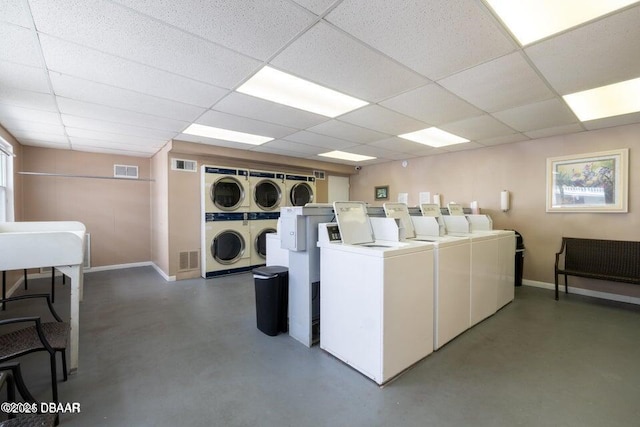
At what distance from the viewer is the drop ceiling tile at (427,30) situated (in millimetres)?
1583

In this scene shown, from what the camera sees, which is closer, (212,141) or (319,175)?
(212,141)

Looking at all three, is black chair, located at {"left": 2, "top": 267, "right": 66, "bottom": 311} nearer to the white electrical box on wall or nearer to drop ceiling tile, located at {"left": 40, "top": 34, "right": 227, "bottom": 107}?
drop ceiling tile, located at {"left": 40, "top": 34, "right": 227, "bottom": 107}

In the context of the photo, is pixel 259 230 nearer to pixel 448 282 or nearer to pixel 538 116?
pixel 448 282

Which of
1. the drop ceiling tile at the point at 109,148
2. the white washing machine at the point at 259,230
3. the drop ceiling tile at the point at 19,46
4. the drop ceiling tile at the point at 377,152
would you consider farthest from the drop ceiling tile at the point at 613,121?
the drop ceiling tile at the point at 109,148

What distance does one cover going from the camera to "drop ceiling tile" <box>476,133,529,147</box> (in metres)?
4.28

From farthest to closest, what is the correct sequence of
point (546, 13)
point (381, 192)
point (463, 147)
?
point (381, 192), point (463, 147), point (546, 13)

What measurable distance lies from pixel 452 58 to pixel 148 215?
629 centimetres

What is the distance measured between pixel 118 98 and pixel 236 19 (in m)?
1.92

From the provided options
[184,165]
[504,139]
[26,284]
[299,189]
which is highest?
[504,139]

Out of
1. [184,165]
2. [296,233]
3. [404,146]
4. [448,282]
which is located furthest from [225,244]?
[448,282]

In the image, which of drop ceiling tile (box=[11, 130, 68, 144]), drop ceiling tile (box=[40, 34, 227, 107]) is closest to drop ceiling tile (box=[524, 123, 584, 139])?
drop ceiling tile (box=[40, 34, 227, 107])

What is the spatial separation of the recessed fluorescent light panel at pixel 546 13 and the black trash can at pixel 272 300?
2.65 metres

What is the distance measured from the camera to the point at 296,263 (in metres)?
2.69

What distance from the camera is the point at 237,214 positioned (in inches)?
209
